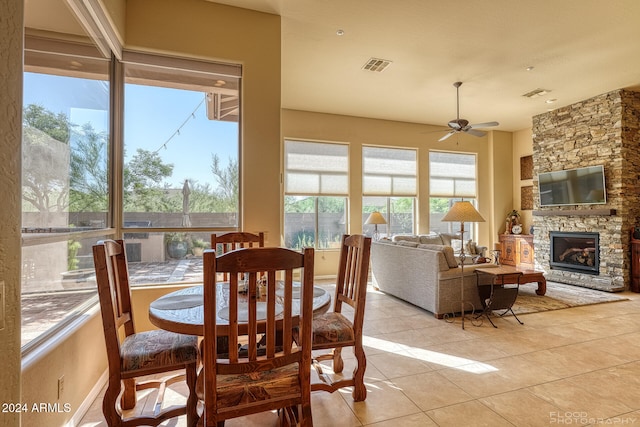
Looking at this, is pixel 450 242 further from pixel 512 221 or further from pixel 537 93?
pixel 537 93

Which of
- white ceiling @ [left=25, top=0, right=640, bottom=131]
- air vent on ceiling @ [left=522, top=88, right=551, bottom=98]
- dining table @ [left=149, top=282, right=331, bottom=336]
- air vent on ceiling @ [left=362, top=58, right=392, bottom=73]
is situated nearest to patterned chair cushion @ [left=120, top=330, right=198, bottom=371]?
dining table @ [left=149, top=282, right=331, bottom=336]

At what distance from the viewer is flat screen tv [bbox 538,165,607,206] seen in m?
5.70

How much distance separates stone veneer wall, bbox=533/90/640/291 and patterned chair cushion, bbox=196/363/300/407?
637cm

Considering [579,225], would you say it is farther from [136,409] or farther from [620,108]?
[136,409]

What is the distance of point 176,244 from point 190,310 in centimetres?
170

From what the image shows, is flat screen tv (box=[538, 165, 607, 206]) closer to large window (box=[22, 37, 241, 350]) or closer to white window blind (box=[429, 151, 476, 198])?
white window blind (box=[429, 151, 476, 198])

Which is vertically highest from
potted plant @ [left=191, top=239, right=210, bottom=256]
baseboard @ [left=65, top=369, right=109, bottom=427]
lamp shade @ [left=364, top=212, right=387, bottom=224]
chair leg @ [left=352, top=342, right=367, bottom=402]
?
lamp shade @ [left=364, top=212, right=387, bottom=224]

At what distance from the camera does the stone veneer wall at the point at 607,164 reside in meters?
5.45

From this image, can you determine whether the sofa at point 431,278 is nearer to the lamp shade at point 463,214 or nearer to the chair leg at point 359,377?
the lamp shade at point 463,214

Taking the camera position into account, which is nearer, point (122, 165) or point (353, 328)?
point (353, 328)

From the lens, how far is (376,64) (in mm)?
4594

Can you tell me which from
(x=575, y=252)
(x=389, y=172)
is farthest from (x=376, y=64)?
(x=575, y=252)

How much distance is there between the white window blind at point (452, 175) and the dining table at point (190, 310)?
623cm

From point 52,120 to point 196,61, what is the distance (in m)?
1.74
